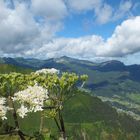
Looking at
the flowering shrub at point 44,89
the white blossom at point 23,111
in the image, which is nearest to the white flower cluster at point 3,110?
the flowering shrub at point 44,89

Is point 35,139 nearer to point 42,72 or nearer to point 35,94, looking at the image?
point 35,94

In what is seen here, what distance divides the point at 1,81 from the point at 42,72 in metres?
2.20

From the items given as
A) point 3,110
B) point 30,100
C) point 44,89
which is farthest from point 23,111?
point 44,89

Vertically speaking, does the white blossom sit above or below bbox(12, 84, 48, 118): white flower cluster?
below

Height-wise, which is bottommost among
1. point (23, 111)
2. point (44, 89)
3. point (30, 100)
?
point (23, 111)

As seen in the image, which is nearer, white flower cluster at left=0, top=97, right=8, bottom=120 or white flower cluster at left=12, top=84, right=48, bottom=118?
white flower cluster at left=0, top=97, right=8, bottom=120

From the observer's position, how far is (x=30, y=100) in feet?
33.8

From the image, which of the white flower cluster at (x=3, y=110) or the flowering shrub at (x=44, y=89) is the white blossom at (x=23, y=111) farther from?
the white flower cluster at (x=3, y=110)

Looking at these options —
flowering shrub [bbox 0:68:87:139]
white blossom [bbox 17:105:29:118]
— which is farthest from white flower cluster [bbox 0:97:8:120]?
white blossom [bbox 17:105:29:118]

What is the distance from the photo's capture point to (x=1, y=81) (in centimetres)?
1293

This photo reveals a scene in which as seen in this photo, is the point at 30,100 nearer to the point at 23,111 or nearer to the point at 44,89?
the point at 23,111

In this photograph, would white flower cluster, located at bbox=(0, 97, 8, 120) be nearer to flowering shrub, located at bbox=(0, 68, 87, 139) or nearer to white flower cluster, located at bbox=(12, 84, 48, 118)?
flowering shrub, located at bbox=(0, 68, 87, 139)

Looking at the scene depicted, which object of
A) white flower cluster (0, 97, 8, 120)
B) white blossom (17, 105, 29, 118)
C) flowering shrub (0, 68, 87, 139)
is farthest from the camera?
flowering shrub (0, 68, 87, 139)

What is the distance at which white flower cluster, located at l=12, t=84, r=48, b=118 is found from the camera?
10031 millimetres
